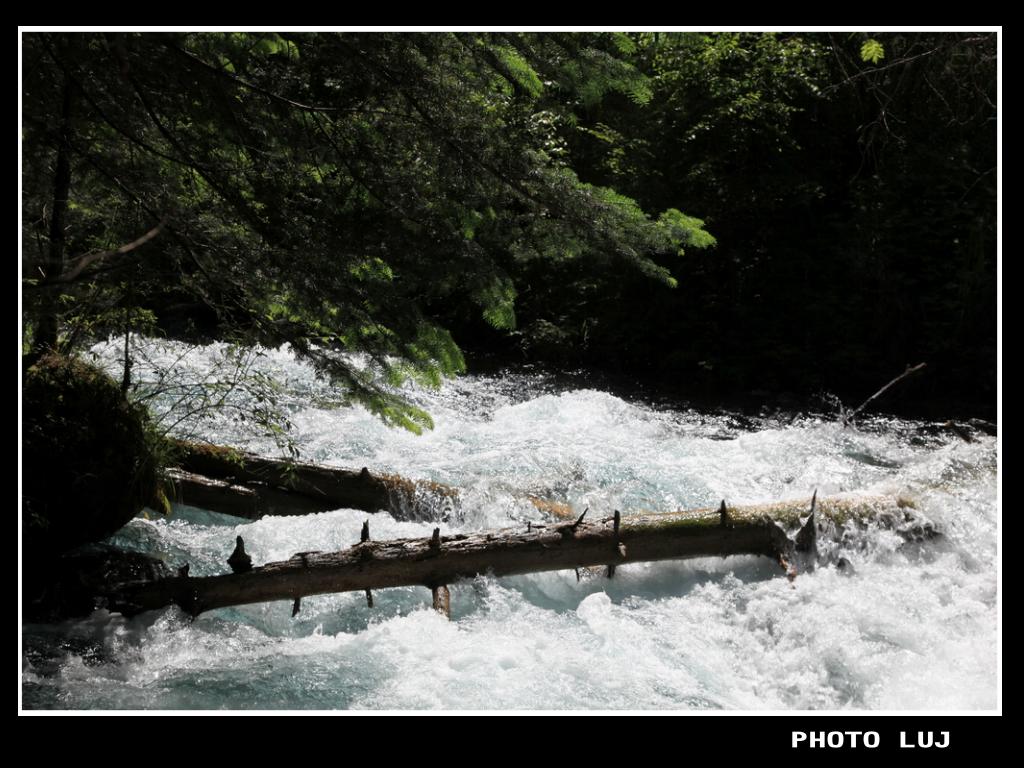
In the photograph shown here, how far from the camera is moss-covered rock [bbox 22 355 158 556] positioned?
4969 mm

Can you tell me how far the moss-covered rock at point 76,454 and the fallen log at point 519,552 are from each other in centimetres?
56

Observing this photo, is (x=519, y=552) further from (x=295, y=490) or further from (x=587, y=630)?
(x=295, y=490)

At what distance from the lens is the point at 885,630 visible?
16.6 ft

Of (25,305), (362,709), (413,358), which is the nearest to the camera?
(25,305)

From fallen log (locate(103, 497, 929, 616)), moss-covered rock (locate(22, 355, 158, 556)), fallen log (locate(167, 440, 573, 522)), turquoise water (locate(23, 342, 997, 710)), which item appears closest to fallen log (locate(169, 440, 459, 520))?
fallen log (locate(167, 440, 573, 522))

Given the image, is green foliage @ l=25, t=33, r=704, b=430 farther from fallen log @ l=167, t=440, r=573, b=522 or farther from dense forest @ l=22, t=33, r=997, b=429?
fallen log @ l=167, t=440, r=573, b=522

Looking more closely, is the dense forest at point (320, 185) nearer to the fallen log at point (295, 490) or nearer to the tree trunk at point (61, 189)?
the tree trunk at point (61, 189)

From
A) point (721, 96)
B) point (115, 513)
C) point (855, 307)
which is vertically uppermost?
point (721, 96)

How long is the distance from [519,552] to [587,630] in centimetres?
65

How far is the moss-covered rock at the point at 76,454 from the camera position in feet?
16.3

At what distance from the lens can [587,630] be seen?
16.9 feet

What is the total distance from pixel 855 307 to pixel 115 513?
450 inches

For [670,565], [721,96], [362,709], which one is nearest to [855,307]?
[721,96]
